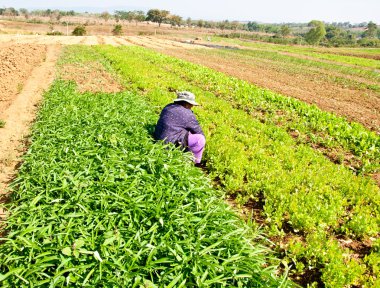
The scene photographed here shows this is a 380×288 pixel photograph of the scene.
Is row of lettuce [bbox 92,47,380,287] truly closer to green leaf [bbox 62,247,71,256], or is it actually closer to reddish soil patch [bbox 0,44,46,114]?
green leaf [bbox 62,247,71,256]

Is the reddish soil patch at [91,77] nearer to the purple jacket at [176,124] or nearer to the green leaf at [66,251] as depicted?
the purple jacket at [176,124]

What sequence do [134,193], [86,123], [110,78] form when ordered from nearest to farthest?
[134,193], [86,123], [110,78]

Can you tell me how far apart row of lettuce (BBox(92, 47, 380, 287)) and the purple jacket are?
1032mm

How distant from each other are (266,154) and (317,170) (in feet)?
4.32

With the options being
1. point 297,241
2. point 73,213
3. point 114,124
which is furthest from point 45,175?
point 297,241

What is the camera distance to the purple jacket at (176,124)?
21.1ft

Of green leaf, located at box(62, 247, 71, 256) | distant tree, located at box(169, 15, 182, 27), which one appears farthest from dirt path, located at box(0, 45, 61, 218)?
distant tree, located at box(169, 15, 182, 27)

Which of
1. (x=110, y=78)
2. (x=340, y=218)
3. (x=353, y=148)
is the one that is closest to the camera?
(x=340, y=218)

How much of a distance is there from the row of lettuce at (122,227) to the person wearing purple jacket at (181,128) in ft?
1.47

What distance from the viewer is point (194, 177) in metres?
5.08

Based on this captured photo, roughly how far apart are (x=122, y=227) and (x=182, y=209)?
0.80 metres

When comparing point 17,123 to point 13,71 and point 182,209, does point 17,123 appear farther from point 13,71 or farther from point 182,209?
point 13,71

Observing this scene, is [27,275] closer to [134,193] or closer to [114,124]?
[134,193]

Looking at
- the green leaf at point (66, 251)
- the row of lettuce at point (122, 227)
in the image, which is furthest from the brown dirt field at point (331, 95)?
the green leaf at point (66, 251)
